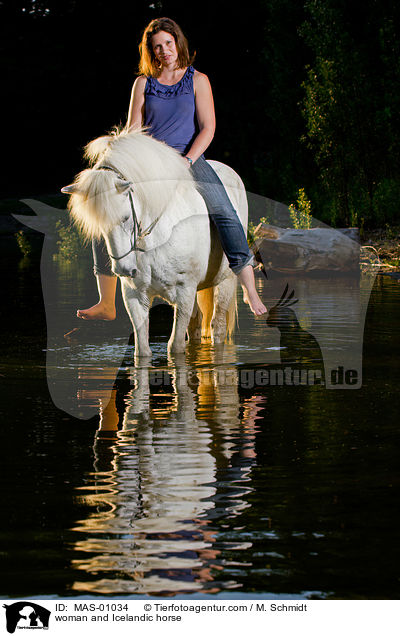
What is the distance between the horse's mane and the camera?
6945mm

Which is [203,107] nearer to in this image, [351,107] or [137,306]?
[137,306]

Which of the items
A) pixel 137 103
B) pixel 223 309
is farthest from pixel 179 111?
pixel 223 309

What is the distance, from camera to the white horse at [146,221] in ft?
22.9

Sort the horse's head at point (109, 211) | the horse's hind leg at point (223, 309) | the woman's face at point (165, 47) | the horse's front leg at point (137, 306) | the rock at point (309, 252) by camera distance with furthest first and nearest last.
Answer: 1. the rock at point (309, 252)
2. the horse's hind leg at point (223, 309)
3. the woman's face at point (165, 47)
4. the horse's front leg at point (137, 306)
5. the horse's head at point (109, 211)

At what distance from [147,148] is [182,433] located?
2.65 m

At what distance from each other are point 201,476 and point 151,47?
443cm

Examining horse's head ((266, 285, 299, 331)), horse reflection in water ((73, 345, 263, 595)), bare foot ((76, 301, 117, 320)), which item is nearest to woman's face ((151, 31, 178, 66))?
bare foot ((76, 301, 117, 320))

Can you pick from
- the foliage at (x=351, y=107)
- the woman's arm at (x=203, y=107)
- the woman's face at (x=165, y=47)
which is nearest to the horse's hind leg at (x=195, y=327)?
the woman's arm at (x=203, y=107)

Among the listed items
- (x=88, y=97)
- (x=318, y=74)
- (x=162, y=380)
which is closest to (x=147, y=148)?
(x=162, y=380)

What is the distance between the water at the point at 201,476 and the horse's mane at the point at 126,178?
3.65ft

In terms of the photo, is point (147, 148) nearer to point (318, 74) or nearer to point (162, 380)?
point (162, 380)

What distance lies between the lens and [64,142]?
1588 inches

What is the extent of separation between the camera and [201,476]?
445 cm
